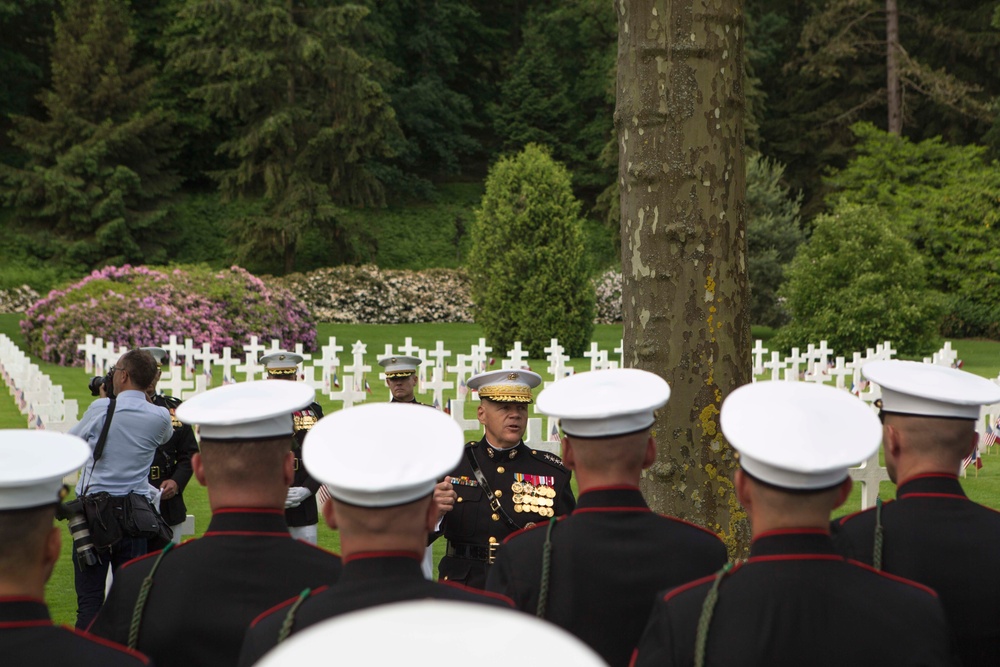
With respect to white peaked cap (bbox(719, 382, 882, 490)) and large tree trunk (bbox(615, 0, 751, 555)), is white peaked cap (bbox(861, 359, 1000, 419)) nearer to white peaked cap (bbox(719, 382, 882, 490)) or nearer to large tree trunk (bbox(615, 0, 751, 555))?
white peaked cap (bbox(719, 382, 882, 490))

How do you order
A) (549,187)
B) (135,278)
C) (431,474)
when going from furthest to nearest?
(549,187) < (135,278) < (431,474)

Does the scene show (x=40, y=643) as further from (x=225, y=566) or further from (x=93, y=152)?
(x=93, y=152)

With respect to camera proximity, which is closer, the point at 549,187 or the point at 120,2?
the point at 549,187

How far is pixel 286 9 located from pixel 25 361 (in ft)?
96.5

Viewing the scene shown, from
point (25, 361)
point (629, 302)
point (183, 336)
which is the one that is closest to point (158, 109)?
point (183, 336)

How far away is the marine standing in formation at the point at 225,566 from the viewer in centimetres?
280

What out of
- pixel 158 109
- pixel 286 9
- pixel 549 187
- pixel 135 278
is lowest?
pixel 135 278

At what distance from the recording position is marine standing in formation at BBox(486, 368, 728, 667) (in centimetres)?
295

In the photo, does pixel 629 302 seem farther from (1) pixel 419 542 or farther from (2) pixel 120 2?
(2) pixel 120 2

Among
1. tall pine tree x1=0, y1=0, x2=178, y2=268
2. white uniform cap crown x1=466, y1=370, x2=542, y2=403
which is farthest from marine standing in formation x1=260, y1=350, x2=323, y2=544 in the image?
tall pine tree x1=0, y1=0, x2=178, y2=268

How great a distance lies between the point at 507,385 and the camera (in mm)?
5586

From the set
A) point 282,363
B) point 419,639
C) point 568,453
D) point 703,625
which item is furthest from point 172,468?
point 419,639

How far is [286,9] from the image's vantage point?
43.3 metres

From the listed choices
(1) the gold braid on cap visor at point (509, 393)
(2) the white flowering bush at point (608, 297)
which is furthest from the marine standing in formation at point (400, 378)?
(2) the white flowering bush at point (608, 297)
